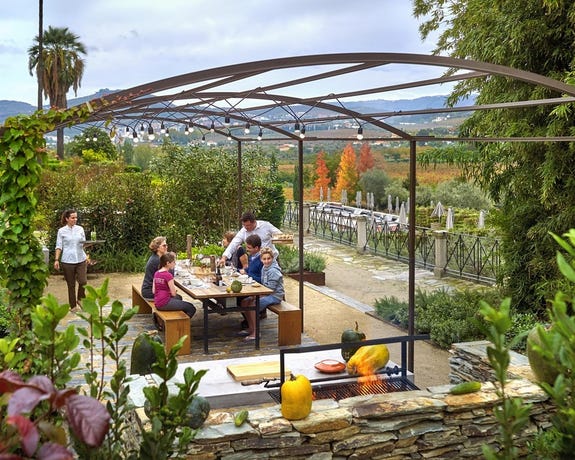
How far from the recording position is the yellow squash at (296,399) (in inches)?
146

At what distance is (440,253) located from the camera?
14.2 m

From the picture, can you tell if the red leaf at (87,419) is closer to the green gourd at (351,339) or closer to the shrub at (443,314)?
the green gourd at (351,339)

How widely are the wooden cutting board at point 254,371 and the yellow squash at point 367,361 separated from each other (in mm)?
526

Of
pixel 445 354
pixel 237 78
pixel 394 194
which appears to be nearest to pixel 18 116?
pixel 237 78

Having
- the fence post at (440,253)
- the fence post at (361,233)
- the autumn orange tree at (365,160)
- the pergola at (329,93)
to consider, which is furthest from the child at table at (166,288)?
the autumn orange tree at (365,160)

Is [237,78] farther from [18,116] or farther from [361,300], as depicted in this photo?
[361,300]

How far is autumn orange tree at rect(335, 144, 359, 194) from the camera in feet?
98.6

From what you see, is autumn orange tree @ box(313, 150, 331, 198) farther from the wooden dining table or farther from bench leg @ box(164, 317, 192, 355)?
bench leg @ box(164, 317, 192, 355)

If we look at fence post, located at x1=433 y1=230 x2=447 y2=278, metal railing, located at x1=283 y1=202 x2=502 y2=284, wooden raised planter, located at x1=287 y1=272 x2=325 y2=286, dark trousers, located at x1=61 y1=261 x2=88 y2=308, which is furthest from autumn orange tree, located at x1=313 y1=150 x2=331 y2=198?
dark trousers, located at x1=61 y1=261 x2=88 y2=308

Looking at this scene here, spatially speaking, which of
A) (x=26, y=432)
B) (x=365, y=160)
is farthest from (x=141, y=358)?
(x=365, y=160)

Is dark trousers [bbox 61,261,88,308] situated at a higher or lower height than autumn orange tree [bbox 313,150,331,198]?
lower

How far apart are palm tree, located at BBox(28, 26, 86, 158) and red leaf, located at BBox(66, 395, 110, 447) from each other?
39777 millimetres

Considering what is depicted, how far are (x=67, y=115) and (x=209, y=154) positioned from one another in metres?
10.6

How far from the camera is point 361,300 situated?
39.1 feet
